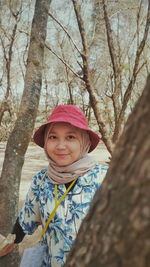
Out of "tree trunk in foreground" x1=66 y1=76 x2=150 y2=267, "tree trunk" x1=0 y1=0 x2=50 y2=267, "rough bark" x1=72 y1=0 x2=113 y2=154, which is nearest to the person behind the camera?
"tree trunk in foreground" x1=66 y1=76 x2=150 y2=267

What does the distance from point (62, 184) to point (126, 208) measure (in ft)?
3.53

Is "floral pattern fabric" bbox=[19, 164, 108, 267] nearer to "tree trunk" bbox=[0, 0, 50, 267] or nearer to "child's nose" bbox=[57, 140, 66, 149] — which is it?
"child's nose" bbox=[57, 140, 66, 149]

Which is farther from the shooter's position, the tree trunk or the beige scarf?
the tree trunk

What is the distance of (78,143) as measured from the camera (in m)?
1.52

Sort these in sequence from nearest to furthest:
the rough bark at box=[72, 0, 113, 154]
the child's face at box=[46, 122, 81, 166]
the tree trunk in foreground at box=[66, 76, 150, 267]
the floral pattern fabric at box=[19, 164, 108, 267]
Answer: the tree trunk in foreground at box=[66, 76, 150, 267], the floral pattern fabric at box=[19, 164, 108, 267], the child's face at box=[46, 122, 81, 166], the rough bark at box=[72, 0, 113, 154]

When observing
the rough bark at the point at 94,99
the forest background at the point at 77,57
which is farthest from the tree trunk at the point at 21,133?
the rough bark at the point at 94,99

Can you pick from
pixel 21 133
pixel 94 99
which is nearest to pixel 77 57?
pixel 94 99

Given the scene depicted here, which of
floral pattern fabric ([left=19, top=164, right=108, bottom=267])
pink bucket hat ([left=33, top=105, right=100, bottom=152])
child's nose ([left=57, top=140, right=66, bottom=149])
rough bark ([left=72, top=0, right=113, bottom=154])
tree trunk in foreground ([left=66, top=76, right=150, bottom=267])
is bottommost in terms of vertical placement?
floral pattern fabric ([left=19, top=164, right=108, bottom=267])

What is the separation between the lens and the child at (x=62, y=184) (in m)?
1.38

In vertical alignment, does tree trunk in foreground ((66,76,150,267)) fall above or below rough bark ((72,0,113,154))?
below

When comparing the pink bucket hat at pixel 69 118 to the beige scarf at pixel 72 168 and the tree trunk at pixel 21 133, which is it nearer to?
the beige scarf at pixel 72 168

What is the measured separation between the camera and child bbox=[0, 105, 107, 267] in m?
1.38

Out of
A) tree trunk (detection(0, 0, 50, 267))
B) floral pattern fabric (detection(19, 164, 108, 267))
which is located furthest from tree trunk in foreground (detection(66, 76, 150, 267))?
tree trunk (detection(0, 0, 50, 267))

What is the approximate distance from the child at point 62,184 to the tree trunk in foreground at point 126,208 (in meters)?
0.89
